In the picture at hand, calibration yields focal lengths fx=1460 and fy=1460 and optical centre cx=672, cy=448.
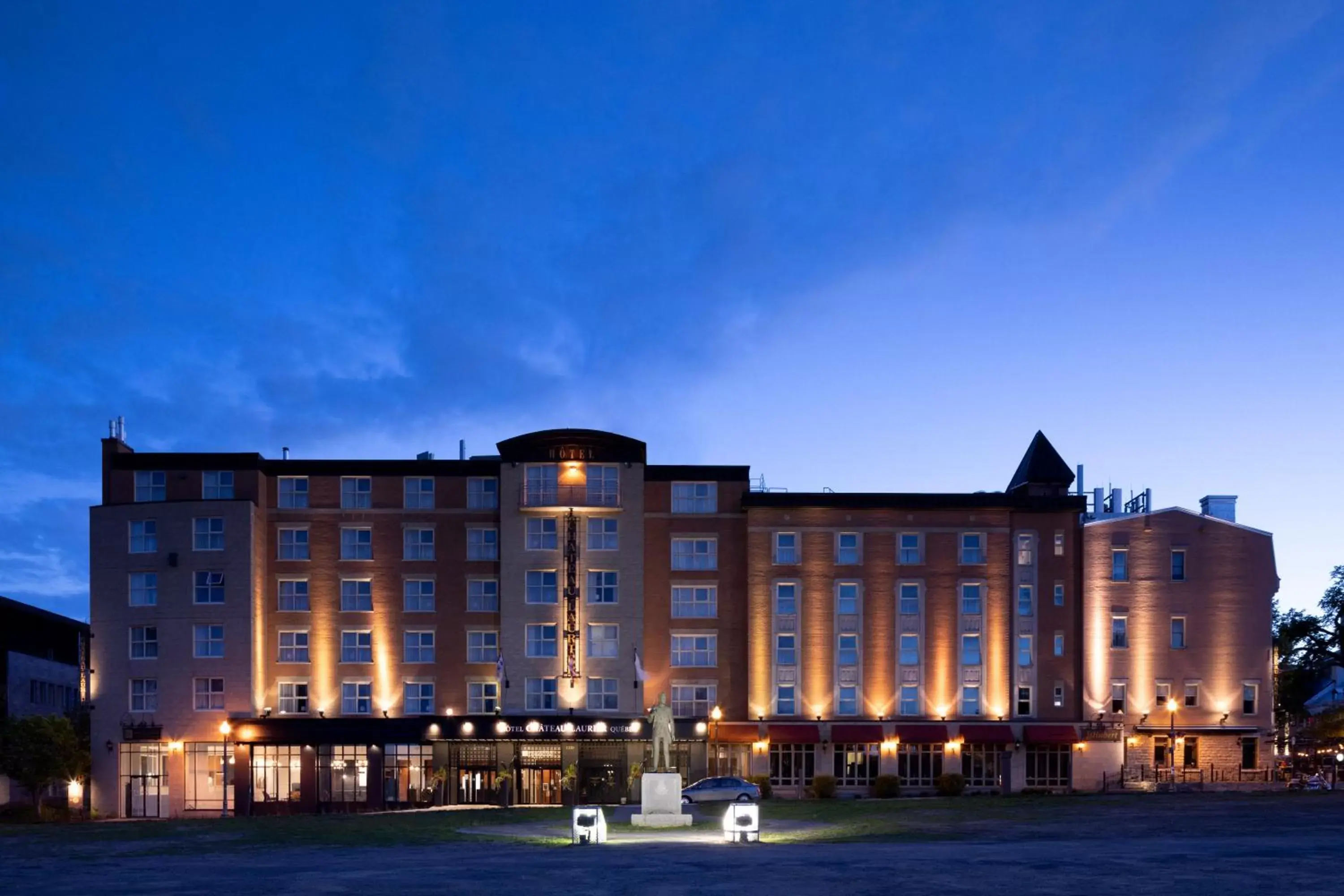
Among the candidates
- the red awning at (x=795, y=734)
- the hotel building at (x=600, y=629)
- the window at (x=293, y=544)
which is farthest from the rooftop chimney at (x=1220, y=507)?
the window at (x=293, y=544)

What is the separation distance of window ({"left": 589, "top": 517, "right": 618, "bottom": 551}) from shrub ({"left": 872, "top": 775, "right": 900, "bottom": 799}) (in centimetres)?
1818

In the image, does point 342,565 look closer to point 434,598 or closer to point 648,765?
point 434,598

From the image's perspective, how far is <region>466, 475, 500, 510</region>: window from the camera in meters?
78.4

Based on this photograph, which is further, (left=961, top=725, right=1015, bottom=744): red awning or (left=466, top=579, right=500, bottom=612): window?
(left=466, top=579, right=500, bottom=612): window

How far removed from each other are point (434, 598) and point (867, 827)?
36128 mm

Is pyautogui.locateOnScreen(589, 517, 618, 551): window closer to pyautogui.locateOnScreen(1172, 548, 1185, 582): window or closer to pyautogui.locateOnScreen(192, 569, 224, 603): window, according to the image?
pyautogui.locateOnScreen(192, 569, 224, 603): window

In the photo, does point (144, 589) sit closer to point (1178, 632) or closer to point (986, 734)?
point (986, 734)

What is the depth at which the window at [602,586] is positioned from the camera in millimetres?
77312

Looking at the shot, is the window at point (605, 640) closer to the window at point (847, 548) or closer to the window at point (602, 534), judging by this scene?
the window at point (602, 534)

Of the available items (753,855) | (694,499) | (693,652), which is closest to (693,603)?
(693,652)

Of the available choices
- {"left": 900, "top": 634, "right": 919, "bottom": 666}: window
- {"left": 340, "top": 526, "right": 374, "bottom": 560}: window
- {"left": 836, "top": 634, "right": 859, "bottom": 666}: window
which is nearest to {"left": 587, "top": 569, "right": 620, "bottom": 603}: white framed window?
{"left": 340, "top": 526, "right": 374, "bottom": 560}: window

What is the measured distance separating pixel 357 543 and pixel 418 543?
323 cm

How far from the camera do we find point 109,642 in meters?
75.2

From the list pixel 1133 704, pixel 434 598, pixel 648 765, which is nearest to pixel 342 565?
pixel 434 598
